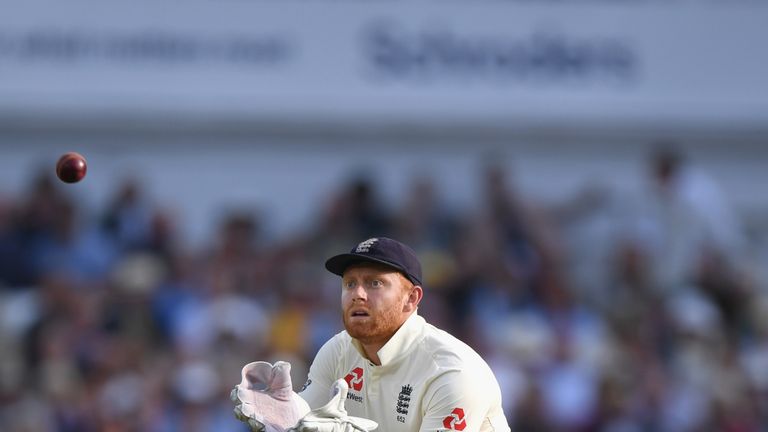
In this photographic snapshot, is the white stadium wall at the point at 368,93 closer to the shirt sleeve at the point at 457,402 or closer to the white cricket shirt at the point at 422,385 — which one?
the white cricket shirt at the point at 422,385

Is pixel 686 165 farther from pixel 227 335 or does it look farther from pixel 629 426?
pixel 227 335

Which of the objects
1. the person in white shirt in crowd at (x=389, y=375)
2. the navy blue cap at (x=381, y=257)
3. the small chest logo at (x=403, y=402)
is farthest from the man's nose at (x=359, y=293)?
the small chest logo at (x=403, y=402)

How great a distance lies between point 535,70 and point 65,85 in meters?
4.91

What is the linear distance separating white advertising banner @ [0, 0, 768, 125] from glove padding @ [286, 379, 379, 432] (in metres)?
9.66

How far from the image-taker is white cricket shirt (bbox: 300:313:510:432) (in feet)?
20.2

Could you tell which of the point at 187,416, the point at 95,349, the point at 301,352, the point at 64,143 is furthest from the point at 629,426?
the point at 64,143

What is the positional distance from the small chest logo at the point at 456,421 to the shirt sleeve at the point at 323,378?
0.76 m

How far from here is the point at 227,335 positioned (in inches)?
508

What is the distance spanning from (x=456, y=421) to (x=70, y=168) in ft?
7.57

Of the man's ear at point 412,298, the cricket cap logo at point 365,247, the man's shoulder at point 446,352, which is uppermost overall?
the cricket cap logo at point 365,247

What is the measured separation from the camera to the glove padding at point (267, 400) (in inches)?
237

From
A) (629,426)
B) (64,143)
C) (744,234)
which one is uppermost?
(64,143)

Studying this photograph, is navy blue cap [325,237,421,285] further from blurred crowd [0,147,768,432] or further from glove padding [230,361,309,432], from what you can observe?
blurred crowd [0,147,768,432]

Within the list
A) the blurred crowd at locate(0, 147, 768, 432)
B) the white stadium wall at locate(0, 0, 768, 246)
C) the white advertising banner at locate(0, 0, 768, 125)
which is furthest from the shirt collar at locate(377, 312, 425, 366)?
the white advertising banner at locate(0, 0, 768, 125)
